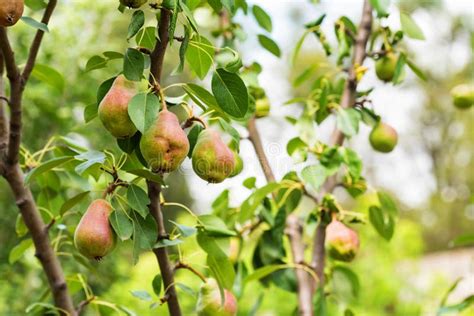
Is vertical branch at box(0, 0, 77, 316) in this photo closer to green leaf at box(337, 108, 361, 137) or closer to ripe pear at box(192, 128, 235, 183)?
ripe pear at box(192, 128, 235, 183)

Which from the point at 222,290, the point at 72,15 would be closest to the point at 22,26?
the point at 72,15

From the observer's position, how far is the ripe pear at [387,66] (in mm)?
1013

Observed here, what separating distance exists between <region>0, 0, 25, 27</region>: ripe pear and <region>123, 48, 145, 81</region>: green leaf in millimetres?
89

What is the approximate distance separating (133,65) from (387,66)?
1.80ft

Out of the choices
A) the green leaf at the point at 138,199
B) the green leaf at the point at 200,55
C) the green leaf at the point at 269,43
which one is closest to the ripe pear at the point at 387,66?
the green leaf at the point at 269,43

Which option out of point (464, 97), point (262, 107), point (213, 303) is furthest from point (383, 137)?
point (213, 303)

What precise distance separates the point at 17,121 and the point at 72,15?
78.8 inches

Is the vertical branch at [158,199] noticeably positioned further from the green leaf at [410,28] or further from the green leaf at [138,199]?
the green leaf at [410,28]

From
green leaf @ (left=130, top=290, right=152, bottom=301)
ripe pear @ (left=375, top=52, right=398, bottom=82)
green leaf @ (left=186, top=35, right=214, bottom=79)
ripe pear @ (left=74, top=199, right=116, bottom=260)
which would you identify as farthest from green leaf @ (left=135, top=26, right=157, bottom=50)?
ripe pear @ (left=375, top=52, right=398, bottom=82)

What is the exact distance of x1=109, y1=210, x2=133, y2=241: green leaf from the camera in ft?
1.87

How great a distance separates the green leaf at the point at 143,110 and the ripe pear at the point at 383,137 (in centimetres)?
53


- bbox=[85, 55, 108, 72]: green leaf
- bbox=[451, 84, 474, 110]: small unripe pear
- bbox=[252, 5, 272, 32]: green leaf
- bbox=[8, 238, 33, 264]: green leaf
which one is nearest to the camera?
bbox=[85, 55, 108, 72]: green leaf

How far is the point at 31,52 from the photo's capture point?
726 millimetres

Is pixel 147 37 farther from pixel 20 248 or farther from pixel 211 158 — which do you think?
pixel 20 248
